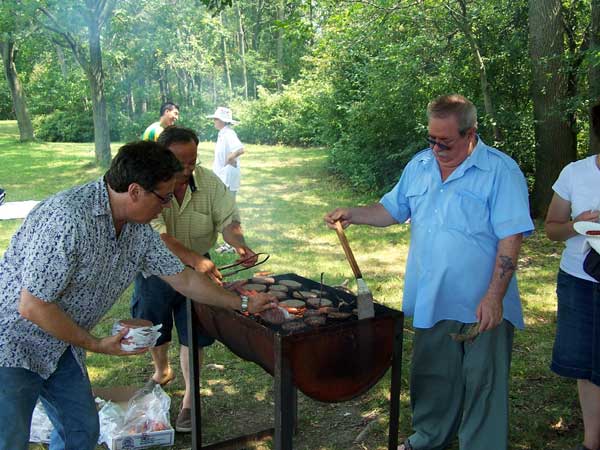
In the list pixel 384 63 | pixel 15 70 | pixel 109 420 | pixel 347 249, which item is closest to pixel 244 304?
pixel 347 249

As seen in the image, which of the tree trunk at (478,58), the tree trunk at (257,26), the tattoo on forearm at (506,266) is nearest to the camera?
the tattoo on forearm at (506,266)

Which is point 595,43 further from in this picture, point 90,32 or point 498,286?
point 90,32

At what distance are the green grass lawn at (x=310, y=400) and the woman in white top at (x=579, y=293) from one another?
561 millimetres

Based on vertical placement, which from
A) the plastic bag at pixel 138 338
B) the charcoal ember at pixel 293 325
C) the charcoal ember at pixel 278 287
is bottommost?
the charcoal ember at pixel 278 287

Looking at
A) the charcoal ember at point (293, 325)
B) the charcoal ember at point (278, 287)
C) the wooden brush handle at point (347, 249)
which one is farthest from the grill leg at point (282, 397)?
the charcoal ember at point (278, 287)

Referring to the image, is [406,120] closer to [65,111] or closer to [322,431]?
[322,431]

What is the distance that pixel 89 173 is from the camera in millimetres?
14508

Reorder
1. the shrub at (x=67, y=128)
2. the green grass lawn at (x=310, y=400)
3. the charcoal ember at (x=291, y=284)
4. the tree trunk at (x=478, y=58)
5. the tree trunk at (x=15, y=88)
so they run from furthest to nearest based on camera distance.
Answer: the shrub at (x=67, y=128) → the tree trunk at (x=15, y=88) → the tree trunk at (x=478, y=58) → the green grass lawn at (x=310, y=400) → the charcoal ember at (x=291, y=284)

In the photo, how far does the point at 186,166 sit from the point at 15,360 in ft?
4.48

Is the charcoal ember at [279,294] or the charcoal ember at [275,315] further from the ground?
the charcoal ember at [275,315]

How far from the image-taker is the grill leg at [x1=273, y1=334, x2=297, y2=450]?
244cm

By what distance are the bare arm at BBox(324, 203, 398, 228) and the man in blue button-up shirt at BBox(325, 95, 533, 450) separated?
0.67 ft

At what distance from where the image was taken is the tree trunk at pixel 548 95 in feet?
24.0

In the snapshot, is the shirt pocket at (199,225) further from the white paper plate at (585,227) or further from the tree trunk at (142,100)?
the tree trunk at (142,100)
